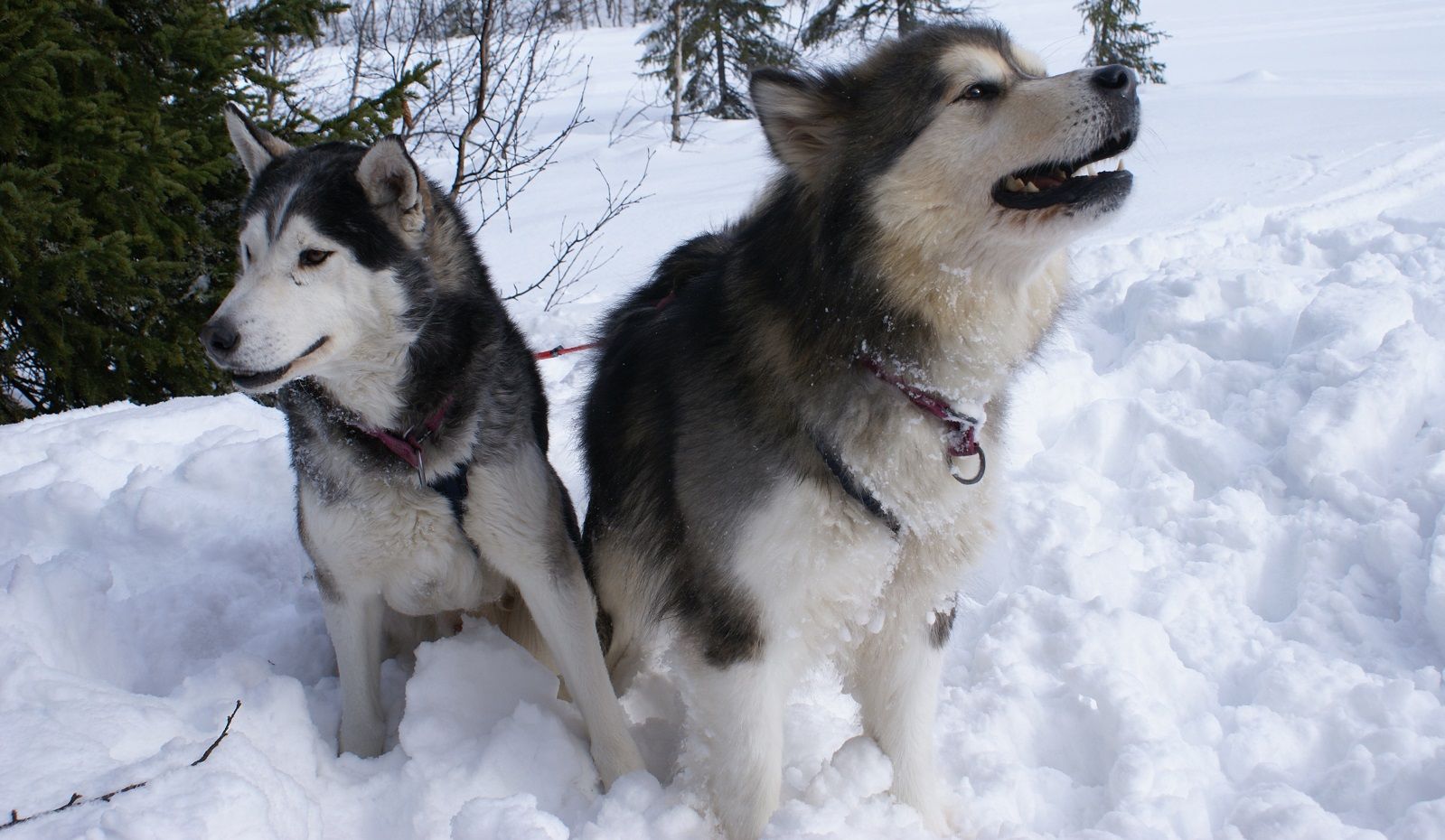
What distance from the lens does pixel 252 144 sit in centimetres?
256

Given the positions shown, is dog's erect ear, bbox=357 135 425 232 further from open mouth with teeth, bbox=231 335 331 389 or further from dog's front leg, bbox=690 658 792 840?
dog's front leg, bbox=690 658 792 840

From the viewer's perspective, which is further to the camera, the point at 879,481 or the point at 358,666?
the point at 358,666

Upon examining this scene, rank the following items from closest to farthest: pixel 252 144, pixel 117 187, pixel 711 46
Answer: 1. pixel 252 144
2. pixel 117 187
3. pixel 711 46

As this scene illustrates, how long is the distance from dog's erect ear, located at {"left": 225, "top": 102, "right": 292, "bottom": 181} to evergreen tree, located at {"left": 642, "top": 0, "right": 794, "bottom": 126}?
53.0ft

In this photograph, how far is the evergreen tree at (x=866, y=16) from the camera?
16672 millimetres

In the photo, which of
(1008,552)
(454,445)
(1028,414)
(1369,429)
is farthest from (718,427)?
(1369,429)

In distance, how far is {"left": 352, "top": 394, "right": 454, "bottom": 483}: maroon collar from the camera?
228cm

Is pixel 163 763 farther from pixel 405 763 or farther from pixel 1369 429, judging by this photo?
pixel 1369 429

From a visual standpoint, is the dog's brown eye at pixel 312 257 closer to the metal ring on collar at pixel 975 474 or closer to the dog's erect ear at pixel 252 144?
the dog's erect ear at pixel 252 144

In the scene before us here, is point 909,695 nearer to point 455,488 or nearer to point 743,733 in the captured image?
point 743,733

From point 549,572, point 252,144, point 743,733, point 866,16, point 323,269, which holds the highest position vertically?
point 252,144

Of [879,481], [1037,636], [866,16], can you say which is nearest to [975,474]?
[879,481]

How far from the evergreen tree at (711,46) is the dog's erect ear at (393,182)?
16444 millimetres

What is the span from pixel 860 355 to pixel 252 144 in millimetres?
1822
